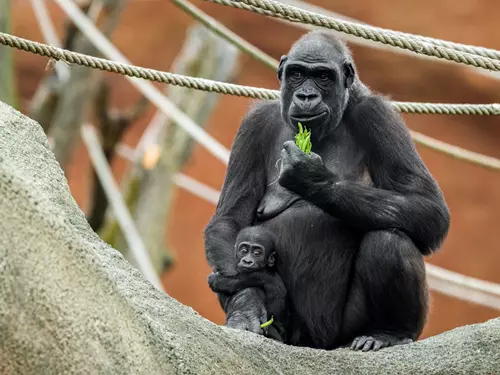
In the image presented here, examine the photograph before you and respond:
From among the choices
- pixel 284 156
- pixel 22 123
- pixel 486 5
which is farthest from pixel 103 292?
pixel 486 5

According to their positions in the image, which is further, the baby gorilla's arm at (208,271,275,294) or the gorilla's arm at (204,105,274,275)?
the gorilla's arm at (204,105,274,275)

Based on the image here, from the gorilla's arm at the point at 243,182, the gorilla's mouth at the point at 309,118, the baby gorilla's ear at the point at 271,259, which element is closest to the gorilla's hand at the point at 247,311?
the baby gorilla's ear at the point at 271,259

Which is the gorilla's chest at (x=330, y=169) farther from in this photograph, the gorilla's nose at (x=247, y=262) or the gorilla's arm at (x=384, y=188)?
the gorilla's nose at (x=247, y=262)

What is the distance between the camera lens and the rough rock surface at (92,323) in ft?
7.16

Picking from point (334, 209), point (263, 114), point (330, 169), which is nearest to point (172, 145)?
point (263, 114)

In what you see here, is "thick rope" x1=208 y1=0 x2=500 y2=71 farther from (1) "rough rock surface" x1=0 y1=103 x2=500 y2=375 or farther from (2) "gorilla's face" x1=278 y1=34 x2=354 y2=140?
(1) "rough rock surface" x1=0 y1=103 x2=500 y2=375

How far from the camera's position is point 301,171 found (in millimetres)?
3416

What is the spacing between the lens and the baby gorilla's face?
3.55 metres

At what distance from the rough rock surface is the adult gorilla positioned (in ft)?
0.83

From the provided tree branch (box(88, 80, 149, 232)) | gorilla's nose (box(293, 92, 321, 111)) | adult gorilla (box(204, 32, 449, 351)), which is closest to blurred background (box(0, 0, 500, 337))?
tree branch (box(88, 80, 149, 232))

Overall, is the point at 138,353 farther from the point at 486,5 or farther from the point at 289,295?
the point at 486,5

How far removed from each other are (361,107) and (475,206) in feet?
26.3

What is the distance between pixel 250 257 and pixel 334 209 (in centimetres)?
36

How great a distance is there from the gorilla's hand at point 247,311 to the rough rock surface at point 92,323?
186mm
